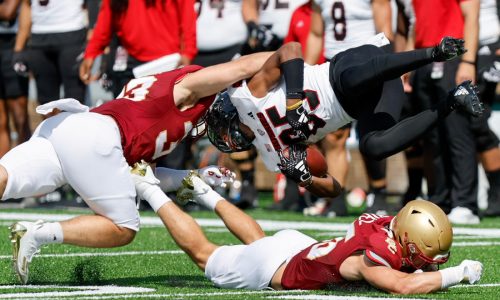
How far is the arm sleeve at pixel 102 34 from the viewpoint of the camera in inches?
398

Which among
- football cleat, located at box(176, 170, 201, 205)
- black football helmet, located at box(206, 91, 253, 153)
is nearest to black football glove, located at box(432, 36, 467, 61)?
black football helmet, located at box(206, 91, 253, 153)

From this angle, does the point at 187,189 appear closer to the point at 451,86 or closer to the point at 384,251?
the point at 384,251

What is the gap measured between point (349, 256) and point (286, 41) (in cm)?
519

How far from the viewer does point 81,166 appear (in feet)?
19.1

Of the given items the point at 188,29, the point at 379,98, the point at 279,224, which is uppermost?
the point at 379,98

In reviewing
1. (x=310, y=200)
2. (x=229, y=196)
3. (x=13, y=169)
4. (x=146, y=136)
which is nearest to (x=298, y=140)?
(x=146, y=136)

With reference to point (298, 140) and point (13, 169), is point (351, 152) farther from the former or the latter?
point (13, 169)

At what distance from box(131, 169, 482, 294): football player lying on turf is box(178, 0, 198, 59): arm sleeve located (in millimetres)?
3993

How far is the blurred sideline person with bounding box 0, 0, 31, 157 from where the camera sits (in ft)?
36.4

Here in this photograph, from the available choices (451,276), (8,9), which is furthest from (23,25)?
(451,276)

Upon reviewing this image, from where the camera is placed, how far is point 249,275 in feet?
18.7

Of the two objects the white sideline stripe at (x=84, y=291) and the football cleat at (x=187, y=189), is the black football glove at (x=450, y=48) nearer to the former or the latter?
the football cleat at (x=187, y=189)

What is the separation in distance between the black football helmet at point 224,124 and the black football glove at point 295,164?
238 mm

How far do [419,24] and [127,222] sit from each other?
418cm
